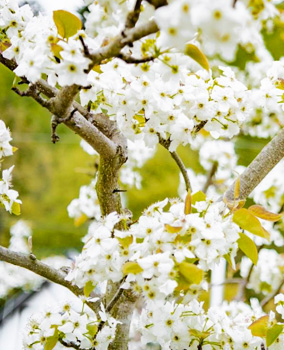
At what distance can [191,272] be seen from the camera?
86 centimetres

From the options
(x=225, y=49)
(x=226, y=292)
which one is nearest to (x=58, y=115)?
(x=225, y=49)

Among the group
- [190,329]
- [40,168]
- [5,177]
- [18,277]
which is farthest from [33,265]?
[40,168]

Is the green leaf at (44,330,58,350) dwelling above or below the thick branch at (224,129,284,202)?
below

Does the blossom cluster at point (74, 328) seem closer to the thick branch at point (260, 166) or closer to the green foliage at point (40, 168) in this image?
the thick branch at point (260, 166)

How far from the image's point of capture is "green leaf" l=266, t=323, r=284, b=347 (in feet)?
3.47

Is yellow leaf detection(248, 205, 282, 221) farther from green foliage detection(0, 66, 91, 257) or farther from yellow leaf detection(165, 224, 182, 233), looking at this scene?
green foliage detection(0, 66, 91, 257)

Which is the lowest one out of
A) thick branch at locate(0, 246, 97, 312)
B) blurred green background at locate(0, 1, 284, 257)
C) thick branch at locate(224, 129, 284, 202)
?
thick branch at locate(0, 246, 97, 312)

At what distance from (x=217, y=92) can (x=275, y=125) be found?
1607 mm

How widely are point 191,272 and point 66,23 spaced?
47 cm

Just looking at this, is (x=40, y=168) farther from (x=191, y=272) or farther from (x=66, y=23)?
(x=191, y=272)

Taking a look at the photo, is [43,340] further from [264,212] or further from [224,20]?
[224,20]

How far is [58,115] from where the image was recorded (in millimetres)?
1007

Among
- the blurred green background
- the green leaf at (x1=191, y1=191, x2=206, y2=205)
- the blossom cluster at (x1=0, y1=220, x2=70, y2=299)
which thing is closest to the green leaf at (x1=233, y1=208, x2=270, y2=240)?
the green leaf at (x1=191, y1=191, x2=206, y2=205)

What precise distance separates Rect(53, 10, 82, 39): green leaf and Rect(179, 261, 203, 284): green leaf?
1.44ft
